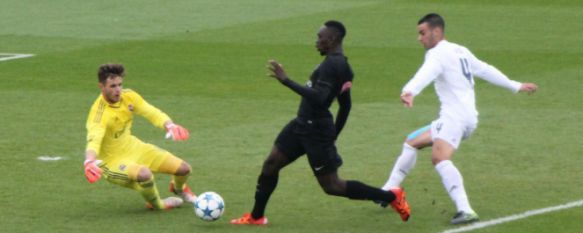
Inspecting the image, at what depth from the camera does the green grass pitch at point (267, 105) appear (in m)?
14.1

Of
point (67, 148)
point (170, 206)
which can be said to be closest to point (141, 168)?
point (170, 206)

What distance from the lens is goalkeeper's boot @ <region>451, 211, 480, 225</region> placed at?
13.1 m

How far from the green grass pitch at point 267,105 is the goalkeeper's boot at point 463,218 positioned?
0.10 metres

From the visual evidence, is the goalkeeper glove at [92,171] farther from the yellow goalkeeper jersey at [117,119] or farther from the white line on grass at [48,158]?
the white line on grass at [48,158]

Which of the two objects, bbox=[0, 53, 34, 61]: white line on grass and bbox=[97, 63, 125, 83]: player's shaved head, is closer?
bbox=[97, 63, 125, 83]: player's shaved head

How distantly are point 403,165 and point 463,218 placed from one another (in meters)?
1.26

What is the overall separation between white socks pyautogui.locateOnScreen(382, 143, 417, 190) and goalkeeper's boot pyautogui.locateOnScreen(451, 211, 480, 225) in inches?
43.5

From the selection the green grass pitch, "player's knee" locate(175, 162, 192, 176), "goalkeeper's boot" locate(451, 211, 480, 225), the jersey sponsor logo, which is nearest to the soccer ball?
the green grass pitch

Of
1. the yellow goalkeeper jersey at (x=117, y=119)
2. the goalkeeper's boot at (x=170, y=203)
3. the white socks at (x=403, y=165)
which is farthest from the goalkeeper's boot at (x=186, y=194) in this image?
the white socks at (x=403, y=165)

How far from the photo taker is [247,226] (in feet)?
43.7

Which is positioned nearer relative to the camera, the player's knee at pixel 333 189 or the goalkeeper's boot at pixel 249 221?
the player's knee at pixel 333 189

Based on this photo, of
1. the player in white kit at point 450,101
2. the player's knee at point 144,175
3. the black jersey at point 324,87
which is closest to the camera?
the black jersey at point 324,87

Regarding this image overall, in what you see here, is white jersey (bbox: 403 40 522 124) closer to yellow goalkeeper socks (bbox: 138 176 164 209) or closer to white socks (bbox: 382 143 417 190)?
white socks (bbox: 382 143 417 190)

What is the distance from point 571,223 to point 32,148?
24.7 ft
